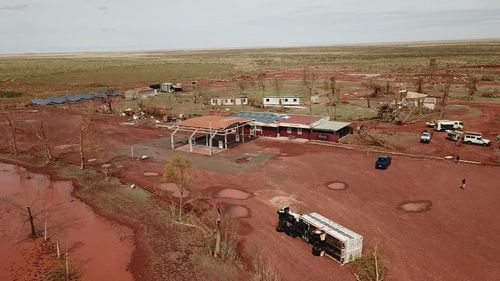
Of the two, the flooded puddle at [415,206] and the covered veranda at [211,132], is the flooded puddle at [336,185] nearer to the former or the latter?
the flooded puddle at [415,206]

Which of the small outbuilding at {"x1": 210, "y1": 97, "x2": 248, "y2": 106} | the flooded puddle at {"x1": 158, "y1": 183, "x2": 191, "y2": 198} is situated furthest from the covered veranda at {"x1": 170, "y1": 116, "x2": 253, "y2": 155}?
the small outbuilding at {"x1": 210, "y1": 97, "x2": 248, "y2": 106}

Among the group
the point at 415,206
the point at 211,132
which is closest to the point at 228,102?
the point at 211,132

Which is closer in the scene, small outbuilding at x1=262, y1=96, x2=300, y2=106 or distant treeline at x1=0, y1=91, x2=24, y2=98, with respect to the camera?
small outbuilding at x1=262, y1=96, x2=300, y2=106

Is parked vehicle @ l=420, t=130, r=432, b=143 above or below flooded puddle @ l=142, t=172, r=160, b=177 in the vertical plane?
above

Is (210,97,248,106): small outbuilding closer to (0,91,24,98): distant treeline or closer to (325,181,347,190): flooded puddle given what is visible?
(325,181,347,190): flooded puddle

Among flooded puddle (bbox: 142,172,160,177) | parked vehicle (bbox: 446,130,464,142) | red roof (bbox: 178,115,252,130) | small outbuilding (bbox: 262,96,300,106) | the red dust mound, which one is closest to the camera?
flooded puddle (bbox: 142,172,160,177)

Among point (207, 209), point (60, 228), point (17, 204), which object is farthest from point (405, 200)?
point (17, 204)

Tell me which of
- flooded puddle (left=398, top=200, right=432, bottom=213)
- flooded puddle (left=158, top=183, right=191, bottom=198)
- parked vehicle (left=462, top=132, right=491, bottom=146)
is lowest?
flooded puddle (left=158, top=183, right=191, bottom=198)
